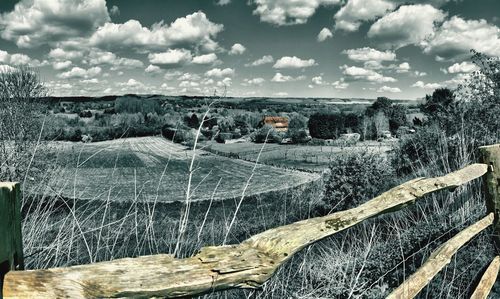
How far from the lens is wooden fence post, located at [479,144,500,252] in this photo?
2953 mm

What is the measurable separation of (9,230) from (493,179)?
3.10 meters

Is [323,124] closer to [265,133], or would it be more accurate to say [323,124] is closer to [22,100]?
[22,100]

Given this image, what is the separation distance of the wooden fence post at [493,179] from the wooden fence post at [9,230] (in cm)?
303

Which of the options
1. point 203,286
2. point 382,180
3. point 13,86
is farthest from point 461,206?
point 13,86

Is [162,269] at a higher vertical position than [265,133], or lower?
lower

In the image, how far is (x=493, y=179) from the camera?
9.72ft

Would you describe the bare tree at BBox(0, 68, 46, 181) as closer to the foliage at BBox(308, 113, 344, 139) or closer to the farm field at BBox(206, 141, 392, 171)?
the farm field at BBox(206, 141, 392, 171)

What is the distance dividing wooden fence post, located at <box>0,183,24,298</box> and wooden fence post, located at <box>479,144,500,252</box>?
303cm

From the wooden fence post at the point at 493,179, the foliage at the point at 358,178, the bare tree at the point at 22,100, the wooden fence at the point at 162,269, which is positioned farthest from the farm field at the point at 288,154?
the wooden fence at the point at 162,269

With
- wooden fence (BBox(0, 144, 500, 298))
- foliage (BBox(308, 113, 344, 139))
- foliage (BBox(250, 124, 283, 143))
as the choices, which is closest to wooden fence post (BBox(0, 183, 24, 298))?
wooden fence (BBox(0, 144, 500, 298))

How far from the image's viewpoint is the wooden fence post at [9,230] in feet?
2.97

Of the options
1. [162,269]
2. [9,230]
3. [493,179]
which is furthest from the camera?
[493,179]

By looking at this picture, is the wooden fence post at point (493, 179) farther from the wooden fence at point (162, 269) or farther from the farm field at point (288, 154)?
the farm field at point (288, 154)

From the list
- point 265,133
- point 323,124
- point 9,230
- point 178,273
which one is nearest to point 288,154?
point 323,124
